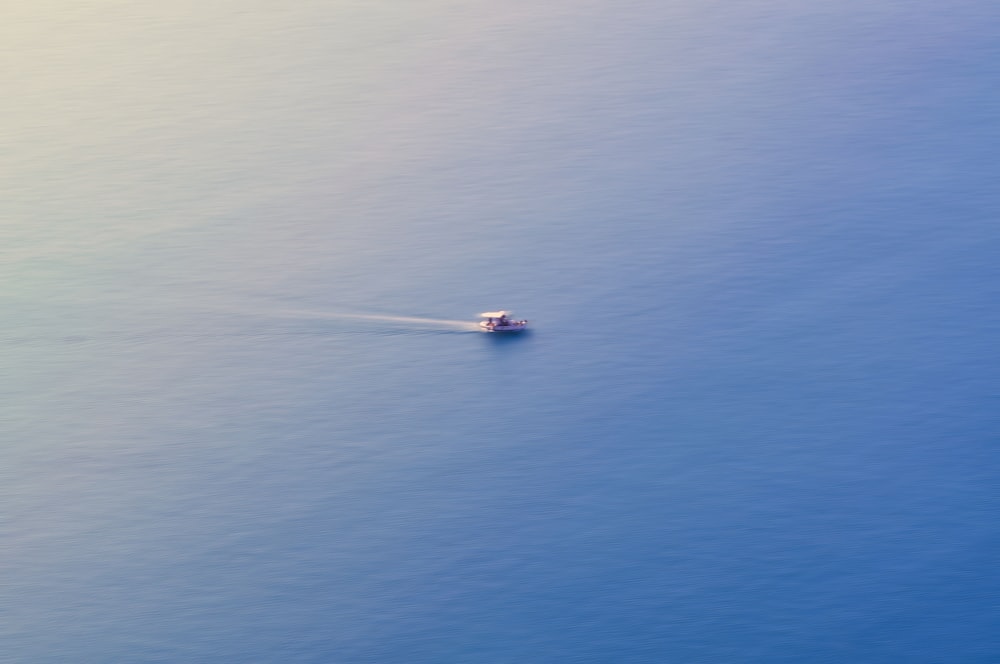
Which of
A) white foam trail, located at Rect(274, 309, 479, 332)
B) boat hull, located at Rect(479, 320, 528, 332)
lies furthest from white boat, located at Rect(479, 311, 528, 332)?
white foam trail, located at Rect(274, 309, 479, 332)

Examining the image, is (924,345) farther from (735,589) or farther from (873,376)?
(735,589)

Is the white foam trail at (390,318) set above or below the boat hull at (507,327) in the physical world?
above

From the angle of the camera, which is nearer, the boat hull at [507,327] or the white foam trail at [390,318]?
the boat hull at [507,327]

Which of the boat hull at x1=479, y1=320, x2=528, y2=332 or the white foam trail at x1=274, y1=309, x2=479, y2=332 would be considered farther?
the white foam trail at x1=274, y1=309, x2=479, y2=332

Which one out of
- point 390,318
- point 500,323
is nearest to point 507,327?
point 500,323

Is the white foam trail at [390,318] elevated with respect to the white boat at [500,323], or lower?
elevated

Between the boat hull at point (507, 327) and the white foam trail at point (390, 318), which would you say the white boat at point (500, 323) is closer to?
the boat hull at point (507, 327)

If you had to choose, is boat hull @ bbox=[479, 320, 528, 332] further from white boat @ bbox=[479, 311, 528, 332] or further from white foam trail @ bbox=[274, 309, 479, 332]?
white foam trail @ bbox=[274, 309, 479, 332]

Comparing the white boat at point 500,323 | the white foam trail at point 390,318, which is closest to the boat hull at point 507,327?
the white boat at point 500,323

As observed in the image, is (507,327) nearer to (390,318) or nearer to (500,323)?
(500,323)
